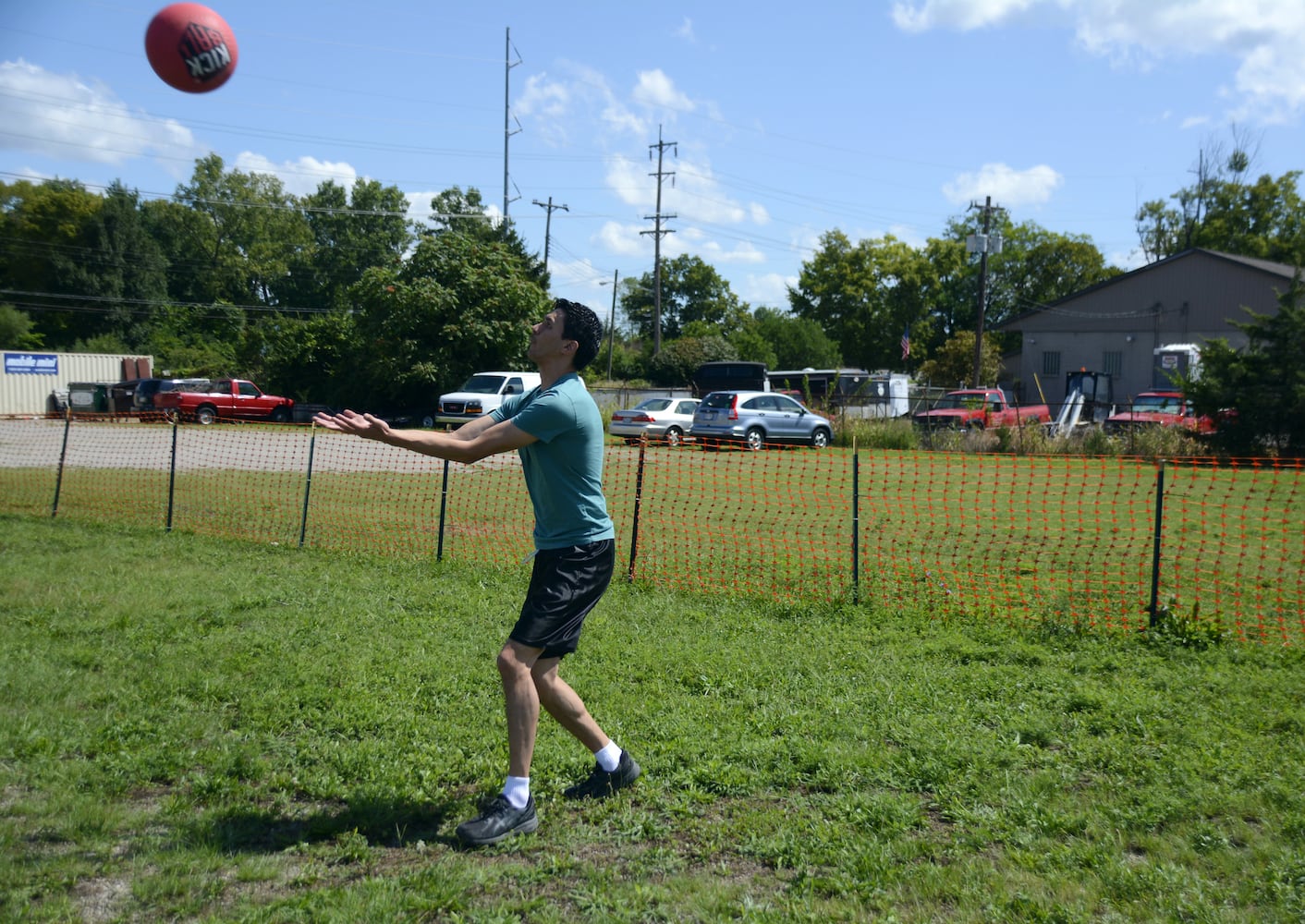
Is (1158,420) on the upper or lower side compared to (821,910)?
upper

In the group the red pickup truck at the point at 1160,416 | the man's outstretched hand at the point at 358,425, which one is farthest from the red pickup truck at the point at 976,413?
the man's outstretched hand at the point at 358,425

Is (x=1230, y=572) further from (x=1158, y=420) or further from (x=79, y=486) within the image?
(x=1158, y=420)

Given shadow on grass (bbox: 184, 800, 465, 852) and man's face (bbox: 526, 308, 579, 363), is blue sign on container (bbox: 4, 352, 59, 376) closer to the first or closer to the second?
shadow on grass (bbox: 184, 800, 465, 852)

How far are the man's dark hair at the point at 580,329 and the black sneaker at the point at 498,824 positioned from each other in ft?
5.64

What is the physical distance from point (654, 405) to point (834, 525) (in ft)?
54.8

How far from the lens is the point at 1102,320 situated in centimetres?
4575

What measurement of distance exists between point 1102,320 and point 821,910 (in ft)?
157

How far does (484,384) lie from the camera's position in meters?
28.4

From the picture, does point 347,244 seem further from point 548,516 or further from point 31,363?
point 548,516

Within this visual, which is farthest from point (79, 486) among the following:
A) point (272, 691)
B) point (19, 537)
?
point (272, 691)

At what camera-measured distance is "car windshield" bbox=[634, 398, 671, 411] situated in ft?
91.9

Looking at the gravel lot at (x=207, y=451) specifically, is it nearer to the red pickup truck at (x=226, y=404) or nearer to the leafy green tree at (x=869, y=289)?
the red pickup truck at (x=226, y=404)

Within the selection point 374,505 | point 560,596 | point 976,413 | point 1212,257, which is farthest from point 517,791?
point 1212,257

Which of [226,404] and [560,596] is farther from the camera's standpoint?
[226,404]
